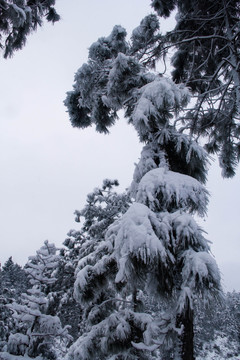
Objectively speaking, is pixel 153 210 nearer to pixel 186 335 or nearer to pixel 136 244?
pixel 136 244

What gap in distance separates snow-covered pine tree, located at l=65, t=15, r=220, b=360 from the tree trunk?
1 cm

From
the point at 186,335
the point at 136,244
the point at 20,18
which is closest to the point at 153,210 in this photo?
the point at 136,244

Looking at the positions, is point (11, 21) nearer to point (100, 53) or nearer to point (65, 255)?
point (100, 53)

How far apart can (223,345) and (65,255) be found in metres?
55.9

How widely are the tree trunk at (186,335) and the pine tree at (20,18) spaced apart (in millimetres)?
5936

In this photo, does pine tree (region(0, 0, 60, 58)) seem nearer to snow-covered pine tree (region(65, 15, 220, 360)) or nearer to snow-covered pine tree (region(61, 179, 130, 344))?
snow-covered pine tree (region(65, 15, 220, 360))

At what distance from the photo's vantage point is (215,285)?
2.82 meters

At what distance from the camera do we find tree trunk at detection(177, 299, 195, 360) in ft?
10.0

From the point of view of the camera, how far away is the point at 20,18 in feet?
15.9

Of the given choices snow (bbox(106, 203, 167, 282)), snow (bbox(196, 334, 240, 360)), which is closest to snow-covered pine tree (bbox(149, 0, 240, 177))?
snow (bbox(106, 203, 167, 282))

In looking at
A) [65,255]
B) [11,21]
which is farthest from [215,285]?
[65,255]

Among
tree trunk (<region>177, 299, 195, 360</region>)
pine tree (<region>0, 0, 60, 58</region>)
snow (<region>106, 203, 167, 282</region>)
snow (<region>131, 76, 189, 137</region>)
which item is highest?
pine tree (<region>0, 0, 60, 58</region>)

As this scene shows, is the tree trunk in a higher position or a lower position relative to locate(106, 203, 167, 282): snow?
lower

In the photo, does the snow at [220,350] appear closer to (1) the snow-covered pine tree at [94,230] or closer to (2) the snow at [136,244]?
(1) the snow-covered pine tree at [94,230]
